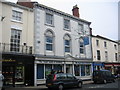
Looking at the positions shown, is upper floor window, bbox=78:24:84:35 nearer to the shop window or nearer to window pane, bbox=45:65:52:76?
window pane, bbox=45:65:52:76

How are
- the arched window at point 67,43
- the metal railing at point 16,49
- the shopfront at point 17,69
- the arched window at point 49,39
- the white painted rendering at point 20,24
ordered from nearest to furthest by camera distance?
1. the metal railing at point 16,49
2. the shopfront at point 17,69
3. the white painted rendering at point 20,24
4. the arched window at point 49,39
5. the arched window at point 67,43

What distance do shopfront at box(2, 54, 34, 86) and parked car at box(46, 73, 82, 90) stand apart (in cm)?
342

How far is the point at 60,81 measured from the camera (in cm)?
1551

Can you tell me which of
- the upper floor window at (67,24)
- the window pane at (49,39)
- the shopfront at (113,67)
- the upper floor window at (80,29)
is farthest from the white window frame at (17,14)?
the shopfront at (113,67)

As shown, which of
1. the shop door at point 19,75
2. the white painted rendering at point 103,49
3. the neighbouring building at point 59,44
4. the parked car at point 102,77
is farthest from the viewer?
the white painted rendering at point 103,49

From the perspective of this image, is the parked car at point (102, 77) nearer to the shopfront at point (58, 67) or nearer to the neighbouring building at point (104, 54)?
the shopfront at point (58, 67)

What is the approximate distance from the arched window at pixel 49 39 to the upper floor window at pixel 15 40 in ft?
12.5

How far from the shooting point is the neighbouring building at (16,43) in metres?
16.7

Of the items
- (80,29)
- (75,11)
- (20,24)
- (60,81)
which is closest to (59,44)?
(80,29)

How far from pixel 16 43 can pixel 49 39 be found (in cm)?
466

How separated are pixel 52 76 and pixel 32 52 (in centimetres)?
436

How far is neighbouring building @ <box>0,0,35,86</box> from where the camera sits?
1672 cm

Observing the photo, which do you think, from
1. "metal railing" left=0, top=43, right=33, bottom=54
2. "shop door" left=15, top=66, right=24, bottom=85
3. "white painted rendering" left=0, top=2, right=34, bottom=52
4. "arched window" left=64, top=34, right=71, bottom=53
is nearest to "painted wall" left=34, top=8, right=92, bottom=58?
"arched window" left=64, top=34, right=71, bottom=53

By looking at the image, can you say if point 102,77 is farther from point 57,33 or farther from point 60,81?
point 60,81
